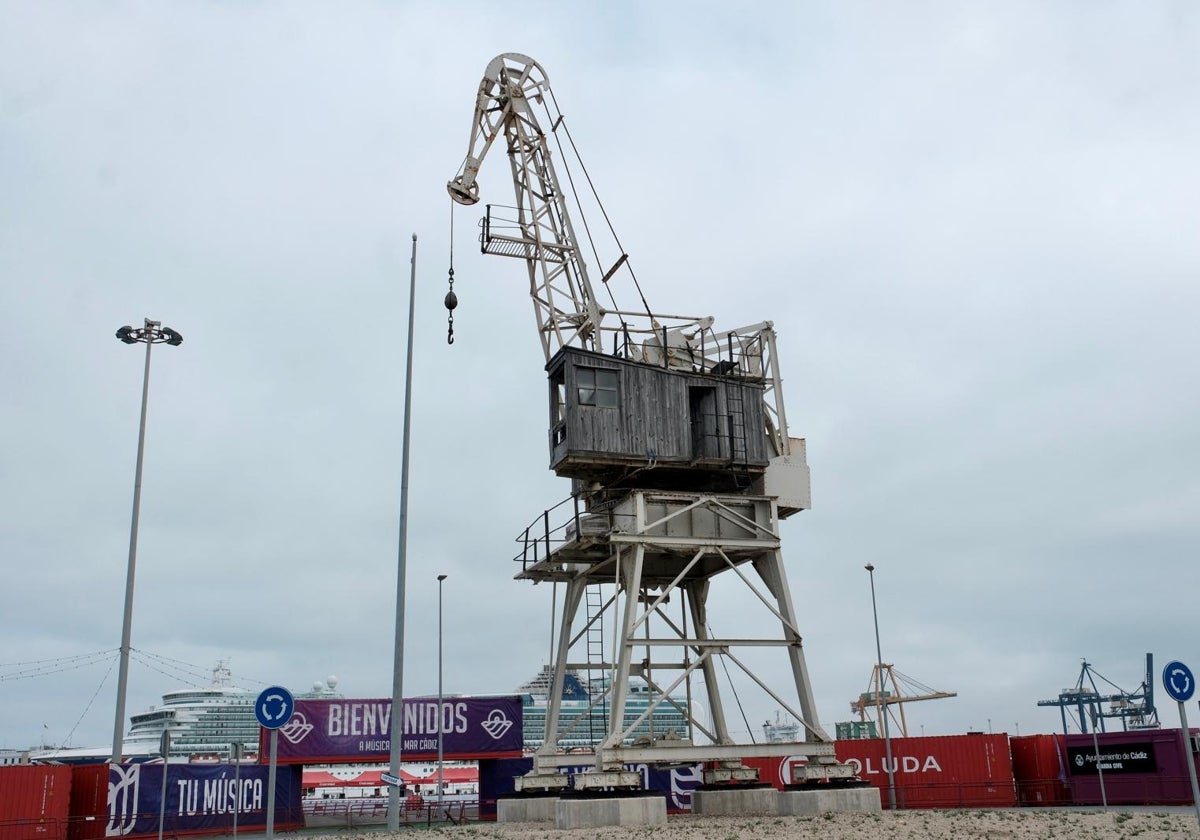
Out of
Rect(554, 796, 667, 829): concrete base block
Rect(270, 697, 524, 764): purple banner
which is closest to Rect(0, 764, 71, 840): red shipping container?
Rect(270, 697, 524, 764): purple banner

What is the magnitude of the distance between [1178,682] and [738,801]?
19.2 metres

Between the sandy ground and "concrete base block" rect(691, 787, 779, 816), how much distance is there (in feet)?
14.2

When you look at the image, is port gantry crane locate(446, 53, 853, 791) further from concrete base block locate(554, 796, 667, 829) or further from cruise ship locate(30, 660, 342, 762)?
cruise ship locate(30, 660, 342, 762)

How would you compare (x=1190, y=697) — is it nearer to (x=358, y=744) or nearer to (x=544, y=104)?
(x=544, y=104)

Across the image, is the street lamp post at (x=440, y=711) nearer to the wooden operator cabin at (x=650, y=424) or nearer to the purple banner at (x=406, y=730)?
the purple banner at (x=406, y=730)

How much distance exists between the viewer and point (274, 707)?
695 inches

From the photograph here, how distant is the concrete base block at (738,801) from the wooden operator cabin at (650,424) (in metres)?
9.74

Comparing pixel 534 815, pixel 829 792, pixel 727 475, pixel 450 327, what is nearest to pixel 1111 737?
pixel 829 792

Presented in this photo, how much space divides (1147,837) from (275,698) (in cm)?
1809

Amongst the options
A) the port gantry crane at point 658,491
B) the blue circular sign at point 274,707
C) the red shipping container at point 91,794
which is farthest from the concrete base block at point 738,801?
the red shipping container at point 91,794

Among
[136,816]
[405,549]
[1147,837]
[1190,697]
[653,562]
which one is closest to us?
[1190,697]

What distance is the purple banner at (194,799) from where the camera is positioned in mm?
39094

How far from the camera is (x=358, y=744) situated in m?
48.2

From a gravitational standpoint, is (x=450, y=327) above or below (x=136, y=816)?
above
